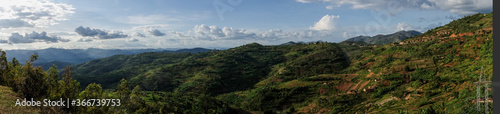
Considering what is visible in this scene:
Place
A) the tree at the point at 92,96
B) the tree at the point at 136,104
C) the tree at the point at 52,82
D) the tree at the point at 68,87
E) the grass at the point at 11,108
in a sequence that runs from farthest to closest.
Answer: the tree at the point at 136,104 < the tree at the point at 52,82 < the tree at the point at 68,87 < the tree at the point at 92,96 < the grass at the point at 11,108

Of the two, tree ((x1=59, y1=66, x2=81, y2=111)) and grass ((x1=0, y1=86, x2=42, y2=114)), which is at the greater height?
tree ((x1=59, y1=66, x2=81, y2=111))

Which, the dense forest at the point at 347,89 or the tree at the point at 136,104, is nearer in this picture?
the dense forest at the point at 347,89

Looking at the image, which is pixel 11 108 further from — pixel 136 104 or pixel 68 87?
pixel 136 104

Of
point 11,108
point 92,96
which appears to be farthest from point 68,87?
point 11,108

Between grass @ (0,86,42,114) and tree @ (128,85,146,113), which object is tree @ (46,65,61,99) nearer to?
grass @ (0,86,42,114)

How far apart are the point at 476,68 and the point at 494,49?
70.6 meters

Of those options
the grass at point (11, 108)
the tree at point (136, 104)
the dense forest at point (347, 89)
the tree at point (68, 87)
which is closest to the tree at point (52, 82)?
the dense forest at point (347, 89)

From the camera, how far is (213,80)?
6959 inches

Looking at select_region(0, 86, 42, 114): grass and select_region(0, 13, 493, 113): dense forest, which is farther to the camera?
select_region(0, 13, 493, 113): dense forest

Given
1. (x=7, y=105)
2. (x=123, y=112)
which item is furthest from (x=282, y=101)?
(x=7, y=105)

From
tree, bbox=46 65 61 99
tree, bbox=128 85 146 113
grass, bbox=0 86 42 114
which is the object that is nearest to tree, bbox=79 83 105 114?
tree, bbox=128 85 146 113

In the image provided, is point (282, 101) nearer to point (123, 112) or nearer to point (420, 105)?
point (420, 105)

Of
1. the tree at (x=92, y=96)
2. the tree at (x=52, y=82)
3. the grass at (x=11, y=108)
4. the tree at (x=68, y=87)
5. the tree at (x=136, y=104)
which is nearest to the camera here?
the grass at (x=11, y=108)

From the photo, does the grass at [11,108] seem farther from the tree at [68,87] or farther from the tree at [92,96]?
the tree at [92,96]
